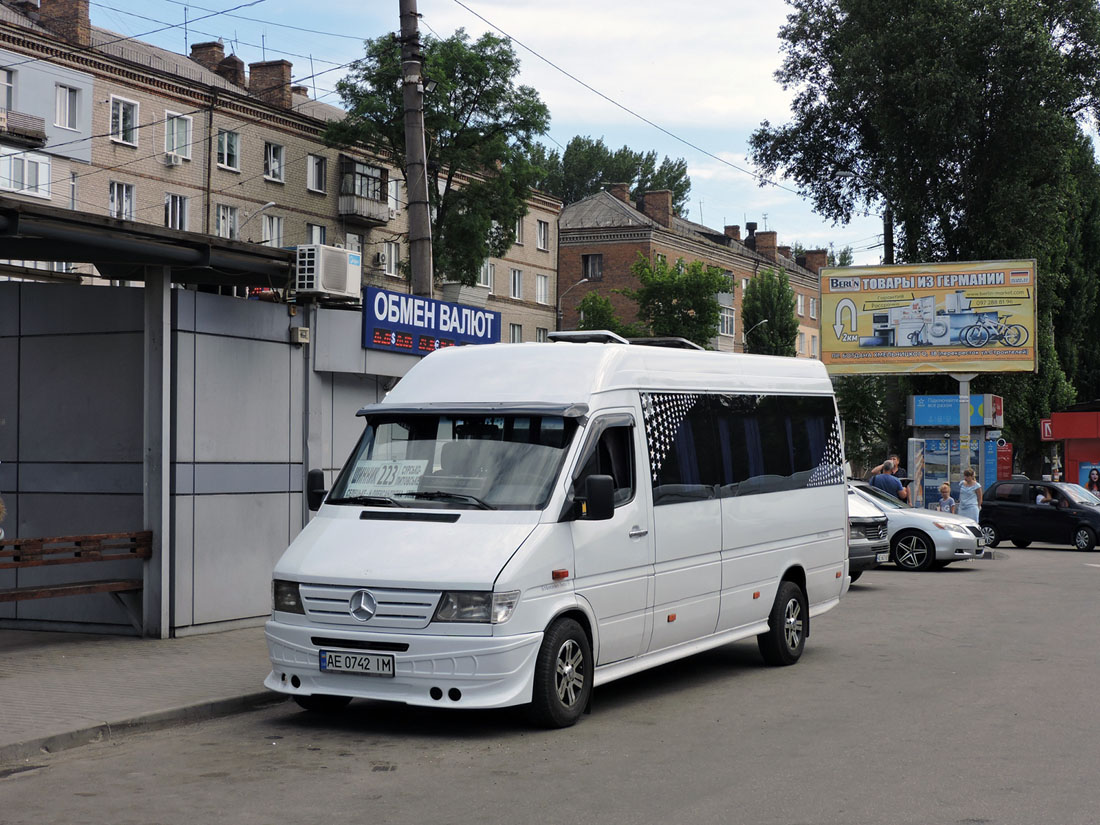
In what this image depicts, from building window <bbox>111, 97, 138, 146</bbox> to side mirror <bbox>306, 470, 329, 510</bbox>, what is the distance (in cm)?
3446

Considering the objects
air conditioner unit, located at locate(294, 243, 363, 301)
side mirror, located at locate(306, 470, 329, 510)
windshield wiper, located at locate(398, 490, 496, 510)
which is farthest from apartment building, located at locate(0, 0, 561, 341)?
windshield wiper, located at locate(398, 490, 496, 510)

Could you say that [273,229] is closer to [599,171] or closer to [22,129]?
[22,129]

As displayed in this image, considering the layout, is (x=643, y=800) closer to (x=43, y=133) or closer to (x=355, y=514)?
(x=355, y=514)

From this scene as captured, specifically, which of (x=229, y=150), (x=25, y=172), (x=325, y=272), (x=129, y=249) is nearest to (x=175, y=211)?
(x=229, y=150)

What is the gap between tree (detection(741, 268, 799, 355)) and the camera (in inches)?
2913

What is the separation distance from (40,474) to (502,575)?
6.65 meters

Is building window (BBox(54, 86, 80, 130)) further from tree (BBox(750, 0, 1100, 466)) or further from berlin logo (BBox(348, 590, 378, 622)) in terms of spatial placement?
berlin logo (BBox(348, 590, 378, 622))

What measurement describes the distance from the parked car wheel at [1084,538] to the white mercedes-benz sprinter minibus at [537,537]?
64.0 feet

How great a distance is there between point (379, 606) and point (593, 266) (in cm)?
6530

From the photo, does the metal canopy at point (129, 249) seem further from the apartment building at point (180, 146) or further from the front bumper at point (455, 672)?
the apartment building at point (180, 146)

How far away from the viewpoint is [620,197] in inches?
3000

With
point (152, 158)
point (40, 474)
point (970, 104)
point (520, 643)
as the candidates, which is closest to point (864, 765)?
point (520, 643)

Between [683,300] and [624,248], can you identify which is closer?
[683,300]

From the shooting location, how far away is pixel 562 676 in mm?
8250
